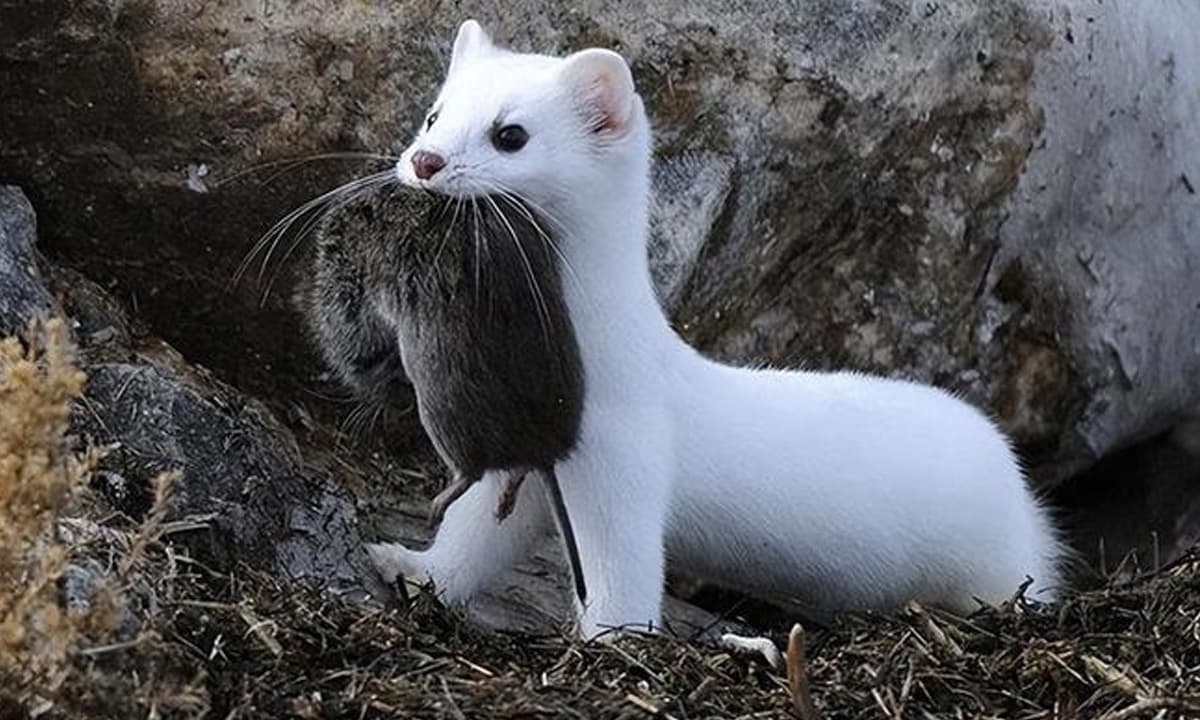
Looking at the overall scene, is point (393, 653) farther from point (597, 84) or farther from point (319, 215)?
point (319, 215)

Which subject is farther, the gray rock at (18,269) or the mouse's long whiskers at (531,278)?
the gray rock at (18,269)

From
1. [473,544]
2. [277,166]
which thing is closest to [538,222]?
[473,544]

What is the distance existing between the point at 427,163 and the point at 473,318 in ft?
0.86

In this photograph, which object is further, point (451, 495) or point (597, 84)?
point (451, 495)

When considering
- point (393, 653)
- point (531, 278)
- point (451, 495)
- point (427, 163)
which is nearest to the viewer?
point (393, 653)

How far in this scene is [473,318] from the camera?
3838 millimetres

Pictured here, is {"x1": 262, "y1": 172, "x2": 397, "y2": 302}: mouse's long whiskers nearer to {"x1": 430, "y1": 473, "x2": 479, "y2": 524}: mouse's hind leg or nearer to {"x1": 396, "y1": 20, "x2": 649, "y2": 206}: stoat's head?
{"x1": 396, "y1": 20, "x2": 649, "y2": 206}: stoat's head

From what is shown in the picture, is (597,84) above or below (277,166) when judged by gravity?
above

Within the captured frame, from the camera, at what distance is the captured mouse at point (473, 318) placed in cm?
385

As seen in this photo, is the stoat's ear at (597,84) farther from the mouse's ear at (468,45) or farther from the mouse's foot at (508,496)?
the mouse's foot at (508,496)

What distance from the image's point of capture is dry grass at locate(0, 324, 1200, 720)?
120 inches

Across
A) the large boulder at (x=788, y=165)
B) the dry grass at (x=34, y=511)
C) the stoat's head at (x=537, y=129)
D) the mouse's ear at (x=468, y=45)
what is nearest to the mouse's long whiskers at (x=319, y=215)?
the large boulder at (x=788, y=165)

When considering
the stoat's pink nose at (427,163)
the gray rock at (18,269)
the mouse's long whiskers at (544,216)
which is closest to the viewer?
the stoat's pink nose at (427,163)

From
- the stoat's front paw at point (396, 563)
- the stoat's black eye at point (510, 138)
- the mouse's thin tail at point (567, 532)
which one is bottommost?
the stoat's front paw at point (396, 563)
